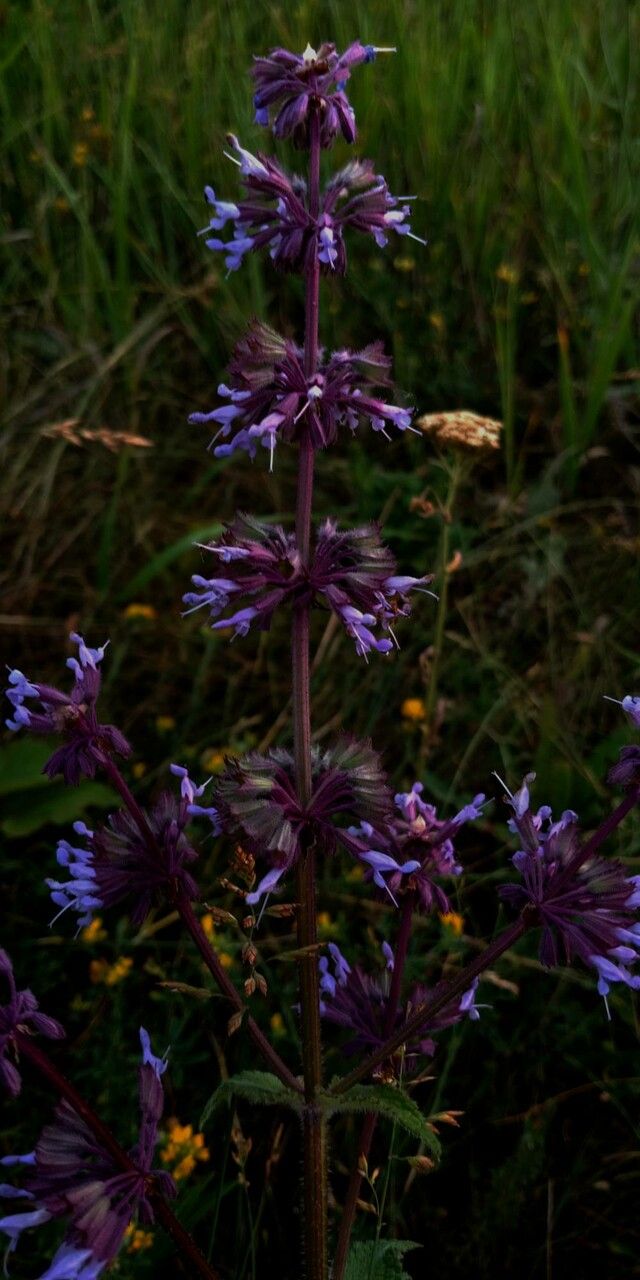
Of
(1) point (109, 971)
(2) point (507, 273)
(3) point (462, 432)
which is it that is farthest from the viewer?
(2) point (507, 273)

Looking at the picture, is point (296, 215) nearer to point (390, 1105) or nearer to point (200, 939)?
point (200, 939)

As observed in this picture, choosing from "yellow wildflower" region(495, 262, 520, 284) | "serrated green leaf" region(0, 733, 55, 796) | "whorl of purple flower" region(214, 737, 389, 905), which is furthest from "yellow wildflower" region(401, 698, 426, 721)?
"yellow wildflower" region(495, 262, 520, 284)

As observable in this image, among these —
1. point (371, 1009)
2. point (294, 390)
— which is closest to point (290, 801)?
point (371, 1009)

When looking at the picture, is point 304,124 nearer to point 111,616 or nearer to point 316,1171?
point 316,1171

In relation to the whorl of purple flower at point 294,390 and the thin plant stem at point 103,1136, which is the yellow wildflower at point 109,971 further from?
the whorl of purple flower at point 294,390

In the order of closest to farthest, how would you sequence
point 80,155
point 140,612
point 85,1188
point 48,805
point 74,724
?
point 85,1188 → point 74,724 → point 48,805 → point 140,612 → point 80,155

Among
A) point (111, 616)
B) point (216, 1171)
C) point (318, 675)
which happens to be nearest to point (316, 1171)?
point (216, 1171)

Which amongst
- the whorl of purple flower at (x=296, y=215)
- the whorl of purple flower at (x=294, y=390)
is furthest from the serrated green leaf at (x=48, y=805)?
the whorl of purple flower at (x=296, y=215)

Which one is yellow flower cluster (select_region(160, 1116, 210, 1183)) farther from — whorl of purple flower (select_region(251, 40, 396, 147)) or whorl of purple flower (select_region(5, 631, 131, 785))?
whorl of purple flower (select_region(251, 40, 396, 147))
